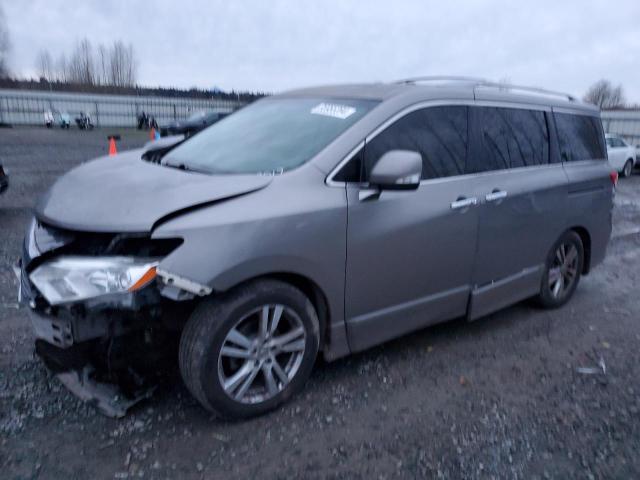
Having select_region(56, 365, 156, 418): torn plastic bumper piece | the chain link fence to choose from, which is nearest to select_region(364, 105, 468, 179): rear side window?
select_region(56, 365, 156, 418): torn plastic bumper piece

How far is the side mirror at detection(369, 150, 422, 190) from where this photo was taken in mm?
2988

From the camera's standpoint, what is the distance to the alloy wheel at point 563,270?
4.82 meters

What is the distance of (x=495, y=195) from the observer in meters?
3.87

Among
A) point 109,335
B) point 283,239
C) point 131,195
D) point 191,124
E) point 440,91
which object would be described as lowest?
point 109,335

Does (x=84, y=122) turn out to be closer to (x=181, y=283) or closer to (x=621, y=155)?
(x=621, y=155)

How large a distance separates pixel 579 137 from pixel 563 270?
1.23 m

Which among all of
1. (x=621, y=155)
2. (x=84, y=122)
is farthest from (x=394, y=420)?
(x=84, y=122)

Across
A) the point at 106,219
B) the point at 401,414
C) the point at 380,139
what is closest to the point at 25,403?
the point at 106,219

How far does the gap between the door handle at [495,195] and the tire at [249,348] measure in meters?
1.60

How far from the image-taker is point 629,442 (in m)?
2.96

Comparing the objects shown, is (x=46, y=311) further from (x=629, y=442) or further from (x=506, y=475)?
(x=629, y=442)

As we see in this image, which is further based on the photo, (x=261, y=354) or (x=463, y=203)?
(x=463, y=203)

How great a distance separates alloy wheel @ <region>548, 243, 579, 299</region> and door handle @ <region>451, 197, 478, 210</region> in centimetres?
150

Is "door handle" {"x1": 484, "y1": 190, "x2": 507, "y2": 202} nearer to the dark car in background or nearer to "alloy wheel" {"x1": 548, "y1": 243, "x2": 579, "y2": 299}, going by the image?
"alloy wheel" {"x1": 548, "y1": 243, "x2": 579, "y2": 299}
